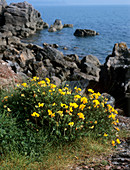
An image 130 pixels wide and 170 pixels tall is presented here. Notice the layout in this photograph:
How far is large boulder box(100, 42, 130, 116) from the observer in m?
13.0

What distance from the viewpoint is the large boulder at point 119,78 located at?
1302cm

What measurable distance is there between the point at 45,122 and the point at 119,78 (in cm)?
1083

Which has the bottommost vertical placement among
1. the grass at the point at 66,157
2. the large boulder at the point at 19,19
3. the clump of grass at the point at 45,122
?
the grass at the point at 66,157

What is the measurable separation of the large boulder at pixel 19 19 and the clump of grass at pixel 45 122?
42172 millimetres

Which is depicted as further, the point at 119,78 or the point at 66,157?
the point at 119,78

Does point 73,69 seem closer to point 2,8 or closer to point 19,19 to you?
point 19,19

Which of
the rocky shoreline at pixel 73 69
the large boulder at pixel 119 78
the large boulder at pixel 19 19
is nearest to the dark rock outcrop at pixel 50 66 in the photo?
the rocky shoreline at pixel 73 69

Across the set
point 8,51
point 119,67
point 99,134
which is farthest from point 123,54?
point 99,134

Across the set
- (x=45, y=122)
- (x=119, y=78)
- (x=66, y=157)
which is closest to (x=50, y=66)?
(x=119, y=78)

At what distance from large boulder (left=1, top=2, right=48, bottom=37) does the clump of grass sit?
42.2 metres

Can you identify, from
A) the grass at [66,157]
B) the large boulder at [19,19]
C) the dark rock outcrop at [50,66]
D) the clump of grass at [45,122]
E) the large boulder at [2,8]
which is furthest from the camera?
the large boulder at [2,8]

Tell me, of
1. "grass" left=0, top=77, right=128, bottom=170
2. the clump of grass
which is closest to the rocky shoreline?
the clump of grass

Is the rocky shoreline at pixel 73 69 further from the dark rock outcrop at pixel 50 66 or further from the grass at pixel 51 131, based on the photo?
the grass at pixel 51 131

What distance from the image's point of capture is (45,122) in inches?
202
